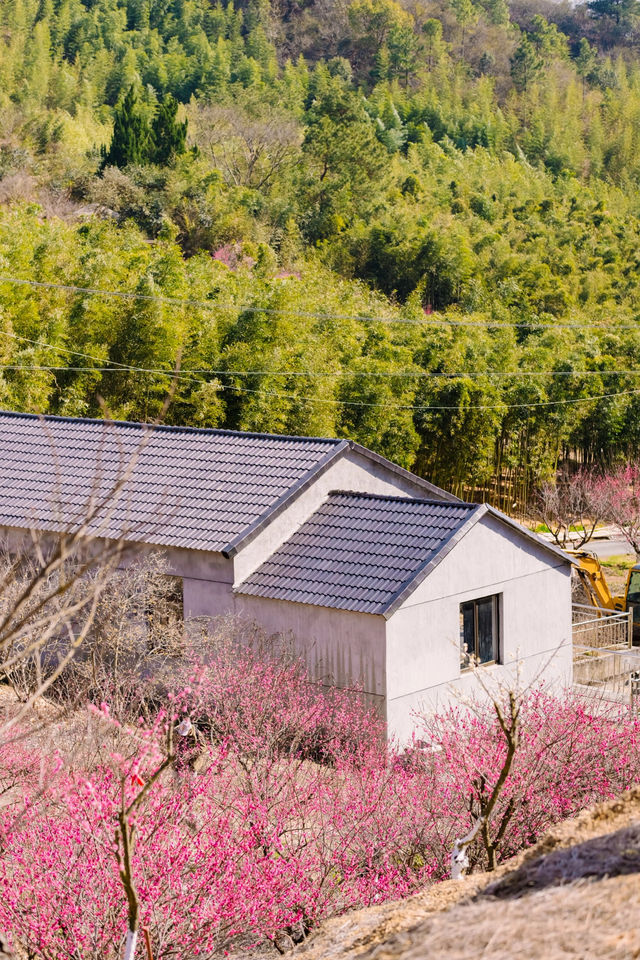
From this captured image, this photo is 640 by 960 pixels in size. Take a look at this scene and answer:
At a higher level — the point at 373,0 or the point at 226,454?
the point at 373,0

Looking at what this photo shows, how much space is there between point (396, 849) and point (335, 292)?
2420cm

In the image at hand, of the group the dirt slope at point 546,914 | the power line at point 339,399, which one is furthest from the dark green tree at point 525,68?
the dirt slope at point 546,914

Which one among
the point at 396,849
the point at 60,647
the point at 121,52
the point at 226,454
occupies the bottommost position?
the point at 396,849

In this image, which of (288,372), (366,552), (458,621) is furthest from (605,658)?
(288,372)

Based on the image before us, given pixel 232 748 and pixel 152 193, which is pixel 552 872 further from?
pixel 152 193

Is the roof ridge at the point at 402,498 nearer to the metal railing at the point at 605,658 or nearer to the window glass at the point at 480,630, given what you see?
the window glass at the point at 480,630

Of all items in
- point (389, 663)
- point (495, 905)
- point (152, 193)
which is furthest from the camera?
point (152, 193)

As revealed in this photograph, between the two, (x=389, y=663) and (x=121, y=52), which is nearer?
(x=389, y=663)

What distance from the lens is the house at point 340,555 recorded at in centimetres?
1173

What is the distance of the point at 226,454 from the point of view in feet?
46.9

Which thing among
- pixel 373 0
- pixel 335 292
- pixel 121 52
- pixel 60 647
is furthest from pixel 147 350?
pixel 373 0

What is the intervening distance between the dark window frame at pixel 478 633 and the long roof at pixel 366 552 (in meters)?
0.85

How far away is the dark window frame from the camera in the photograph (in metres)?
12.5

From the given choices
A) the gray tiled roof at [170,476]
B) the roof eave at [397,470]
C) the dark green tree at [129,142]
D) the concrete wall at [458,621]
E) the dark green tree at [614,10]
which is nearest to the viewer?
the concrete wall at [458,621]
